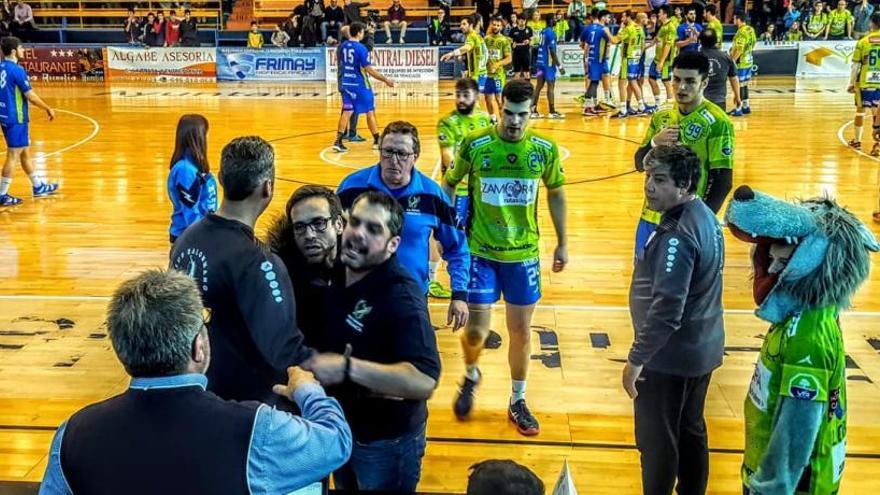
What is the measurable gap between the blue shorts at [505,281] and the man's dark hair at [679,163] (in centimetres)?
145

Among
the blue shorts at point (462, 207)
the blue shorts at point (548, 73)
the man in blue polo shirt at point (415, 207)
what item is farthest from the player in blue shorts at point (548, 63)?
the man in blue polo shirt at point (415, 207)

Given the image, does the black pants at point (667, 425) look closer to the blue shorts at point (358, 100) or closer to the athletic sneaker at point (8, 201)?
the athletic sneaker at point (8, 201)

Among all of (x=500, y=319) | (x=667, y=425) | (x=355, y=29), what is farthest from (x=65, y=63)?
(x=667, y=425)

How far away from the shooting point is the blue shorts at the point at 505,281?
4.95m

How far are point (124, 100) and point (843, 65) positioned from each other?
19116mm

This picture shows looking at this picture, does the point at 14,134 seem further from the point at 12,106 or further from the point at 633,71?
the point at 633,71

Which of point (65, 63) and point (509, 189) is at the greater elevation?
point (65, 63)

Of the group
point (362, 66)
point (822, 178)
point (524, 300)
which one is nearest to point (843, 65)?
point (822, 178)

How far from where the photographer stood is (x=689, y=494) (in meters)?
3.79

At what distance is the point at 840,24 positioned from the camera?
2386 cm

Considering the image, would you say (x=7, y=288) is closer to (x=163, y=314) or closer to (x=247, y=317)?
(x=247, y=317)

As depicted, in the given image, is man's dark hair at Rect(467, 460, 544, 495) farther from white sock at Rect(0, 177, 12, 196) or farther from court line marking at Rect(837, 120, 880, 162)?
court line marking at Rect(837, 120, 880, 162)

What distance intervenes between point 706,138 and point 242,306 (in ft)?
11.3

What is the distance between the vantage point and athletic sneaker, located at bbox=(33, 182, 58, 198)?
10672 mm
